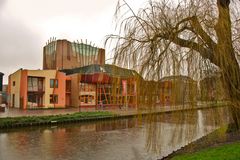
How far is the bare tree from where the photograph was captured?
6414 millimetres

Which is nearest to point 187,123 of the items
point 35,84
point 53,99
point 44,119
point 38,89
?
point 44,119

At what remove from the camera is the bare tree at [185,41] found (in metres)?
6.41

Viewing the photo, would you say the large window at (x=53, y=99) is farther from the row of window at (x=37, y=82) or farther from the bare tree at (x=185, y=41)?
the bare tree at (x=185, y=41)

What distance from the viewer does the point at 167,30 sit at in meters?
6.78

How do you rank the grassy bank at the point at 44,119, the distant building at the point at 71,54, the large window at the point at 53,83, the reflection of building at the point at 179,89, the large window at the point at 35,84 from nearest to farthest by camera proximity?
the reflection of building at the point at 179,89 → the grassy bank at the point at 44,119 → the large window at the point at 35,84 → the large window at the point at 53,83 → the distant building at the point at 71,54

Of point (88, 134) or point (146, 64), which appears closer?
point (146, 64)

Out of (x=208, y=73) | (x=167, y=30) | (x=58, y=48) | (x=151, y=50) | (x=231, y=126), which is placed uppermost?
(x=58, y=48)

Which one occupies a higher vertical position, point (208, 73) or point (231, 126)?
point (208, 73)

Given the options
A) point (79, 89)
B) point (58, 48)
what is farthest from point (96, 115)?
point (58, 48)

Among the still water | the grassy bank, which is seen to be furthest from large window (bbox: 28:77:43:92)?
the still water

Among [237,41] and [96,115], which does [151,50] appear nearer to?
[237,41]

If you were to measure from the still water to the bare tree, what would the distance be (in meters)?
1.07

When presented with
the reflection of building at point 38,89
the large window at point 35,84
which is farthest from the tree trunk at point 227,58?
the large window at point 35,84

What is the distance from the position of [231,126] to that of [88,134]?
1060 cm
